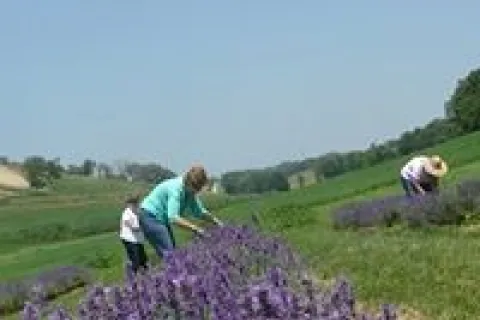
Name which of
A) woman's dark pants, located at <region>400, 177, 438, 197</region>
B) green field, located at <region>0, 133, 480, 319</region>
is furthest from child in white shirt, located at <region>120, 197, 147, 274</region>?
woman's dark pants, located at <region>400, 177, 438, 197</region>

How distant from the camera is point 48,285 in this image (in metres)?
28.9

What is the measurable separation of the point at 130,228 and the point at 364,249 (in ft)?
15.3

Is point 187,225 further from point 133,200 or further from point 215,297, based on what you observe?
point 215,297

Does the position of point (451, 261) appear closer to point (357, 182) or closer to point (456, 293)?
point (456, 293)

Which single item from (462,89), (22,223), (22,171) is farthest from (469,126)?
(22,171)

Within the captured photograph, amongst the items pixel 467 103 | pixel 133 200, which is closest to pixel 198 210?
pixel 133 200

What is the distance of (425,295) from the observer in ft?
34.3

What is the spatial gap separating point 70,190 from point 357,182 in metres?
69.8

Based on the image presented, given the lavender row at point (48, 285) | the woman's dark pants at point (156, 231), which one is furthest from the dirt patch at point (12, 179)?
the woman's dark pants at point (156, 231)

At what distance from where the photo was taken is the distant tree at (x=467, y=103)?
9750cm

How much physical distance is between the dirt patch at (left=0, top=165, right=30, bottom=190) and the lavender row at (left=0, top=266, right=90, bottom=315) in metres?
89.0

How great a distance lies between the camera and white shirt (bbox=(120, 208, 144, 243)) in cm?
1855

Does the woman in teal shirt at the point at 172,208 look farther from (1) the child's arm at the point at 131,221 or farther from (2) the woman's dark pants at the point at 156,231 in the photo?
(1) the child's arm at the point at 131,221

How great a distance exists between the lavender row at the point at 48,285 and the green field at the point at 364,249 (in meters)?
1.01
